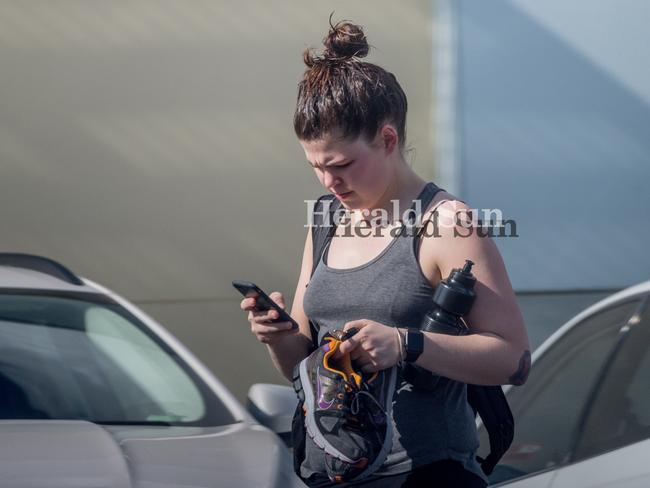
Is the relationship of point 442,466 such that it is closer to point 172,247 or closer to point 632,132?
point 172,247

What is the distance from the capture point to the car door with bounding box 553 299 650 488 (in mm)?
2376

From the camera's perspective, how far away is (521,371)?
1887 mm

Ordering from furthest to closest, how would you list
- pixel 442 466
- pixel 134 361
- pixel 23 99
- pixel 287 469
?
1. pixel 23 99
2. pixel 134 361
3. pixel 287 469
4. pixel 442 466

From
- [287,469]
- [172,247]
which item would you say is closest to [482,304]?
[287,469]

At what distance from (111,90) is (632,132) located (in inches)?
120

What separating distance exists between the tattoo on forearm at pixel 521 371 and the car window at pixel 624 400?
0.71 m

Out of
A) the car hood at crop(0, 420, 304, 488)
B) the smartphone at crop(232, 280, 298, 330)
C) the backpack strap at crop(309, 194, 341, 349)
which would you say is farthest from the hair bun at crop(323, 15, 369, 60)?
the car hood at crop(0, 420, 304, 488)

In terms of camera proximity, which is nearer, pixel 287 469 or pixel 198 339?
pixel 287 469

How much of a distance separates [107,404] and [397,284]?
118 cm

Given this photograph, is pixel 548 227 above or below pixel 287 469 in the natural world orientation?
above

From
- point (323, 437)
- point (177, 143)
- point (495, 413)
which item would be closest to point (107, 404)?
point (323, 437)

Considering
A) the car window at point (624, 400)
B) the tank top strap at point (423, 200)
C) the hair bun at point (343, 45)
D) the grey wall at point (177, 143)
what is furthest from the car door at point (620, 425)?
the grey wall at point (177, 143)

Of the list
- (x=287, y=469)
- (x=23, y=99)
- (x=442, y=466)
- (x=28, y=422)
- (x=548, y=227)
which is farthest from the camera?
(x=548, y=227)

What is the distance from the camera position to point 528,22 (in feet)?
20.2
